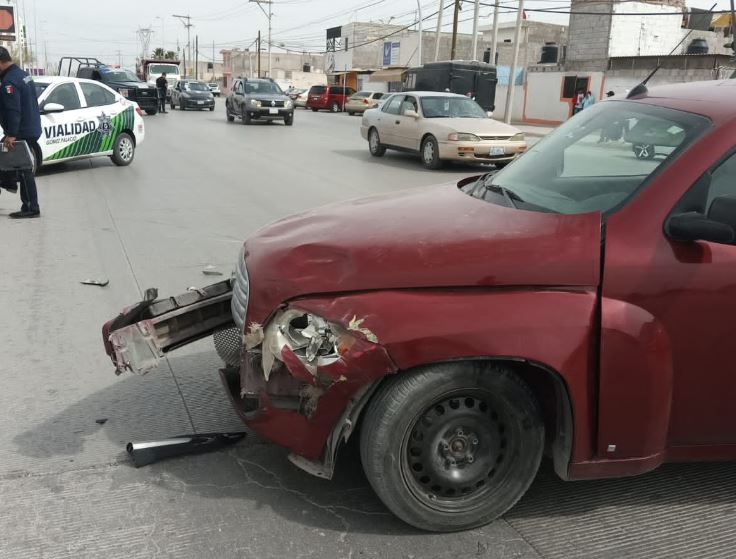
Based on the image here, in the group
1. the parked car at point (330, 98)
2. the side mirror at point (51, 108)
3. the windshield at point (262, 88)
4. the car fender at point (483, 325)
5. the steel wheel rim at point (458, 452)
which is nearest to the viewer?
the car fender at point (483, 325)

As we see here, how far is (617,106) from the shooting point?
11.7 ft

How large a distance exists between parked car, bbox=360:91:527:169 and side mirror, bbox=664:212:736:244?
39.6 feet

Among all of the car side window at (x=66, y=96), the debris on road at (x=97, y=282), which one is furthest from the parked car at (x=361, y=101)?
the debris on road at (x=97, y=282)

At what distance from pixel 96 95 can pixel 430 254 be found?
12.0 metres

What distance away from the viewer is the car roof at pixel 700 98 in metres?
2.92

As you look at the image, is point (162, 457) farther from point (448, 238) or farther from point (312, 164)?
point (312, 164)

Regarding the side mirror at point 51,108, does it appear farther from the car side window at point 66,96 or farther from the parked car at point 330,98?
the parked car at point 330,98

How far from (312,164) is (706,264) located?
513 inches

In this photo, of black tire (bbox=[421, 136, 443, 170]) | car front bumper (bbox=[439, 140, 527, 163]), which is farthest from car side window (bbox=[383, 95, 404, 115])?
car front bumper (bbox=[439, 140, 527, 163])

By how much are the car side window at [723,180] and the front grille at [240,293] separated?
189 centimetres

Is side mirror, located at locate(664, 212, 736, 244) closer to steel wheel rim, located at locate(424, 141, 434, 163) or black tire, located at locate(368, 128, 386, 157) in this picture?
steel wheel rim, located at locate(424, 141, 434, 163)

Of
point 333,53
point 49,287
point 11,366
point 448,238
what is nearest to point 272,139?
point 49,287

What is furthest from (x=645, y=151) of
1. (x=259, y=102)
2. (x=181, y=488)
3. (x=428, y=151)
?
(x=259, y=102)

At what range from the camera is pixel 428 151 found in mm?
15406
